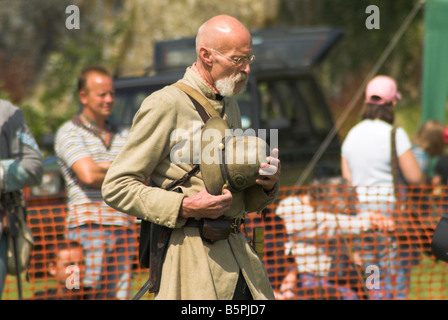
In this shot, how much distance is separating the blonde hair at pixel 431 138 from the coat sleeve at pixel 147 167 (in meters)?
5.08

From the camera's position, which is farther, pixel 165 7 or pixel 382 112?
pixel 165 7

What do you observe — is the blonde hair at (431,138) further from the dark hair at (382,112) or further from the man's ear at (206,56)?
the man's ear at (206,56)

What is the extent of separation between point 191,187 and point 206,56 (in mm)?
542

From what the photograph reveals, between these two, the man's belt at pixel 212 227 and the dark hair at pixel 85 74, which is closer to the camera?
the man's belt at pixel 212 227

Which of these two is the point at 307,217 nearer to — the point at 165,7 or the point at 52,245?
the point at 52,245

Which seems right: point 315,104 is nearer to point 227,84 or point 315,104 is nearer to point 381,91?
point 381,91

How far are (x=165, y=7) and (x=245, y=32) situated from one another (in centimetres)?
1273

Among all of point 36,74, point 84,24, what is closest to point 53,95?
point 84,24

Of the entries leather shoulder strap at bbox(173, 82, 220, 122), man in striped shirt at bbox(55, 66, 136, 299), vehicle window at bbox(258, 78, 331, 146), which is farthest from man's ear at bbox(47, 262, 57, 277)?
leather shoulder strap at bbox(173, 82, 220, 122)

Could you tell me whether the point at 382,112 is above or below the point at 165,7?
below

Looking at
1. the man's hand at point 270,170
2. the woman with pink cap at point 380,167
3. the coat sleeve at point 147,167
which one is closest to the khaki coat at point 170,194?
the coat sleeve at point 147,167

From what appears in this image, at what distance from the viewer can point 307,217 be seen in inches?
223

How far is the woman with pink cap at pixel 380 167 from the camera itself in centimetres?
530
